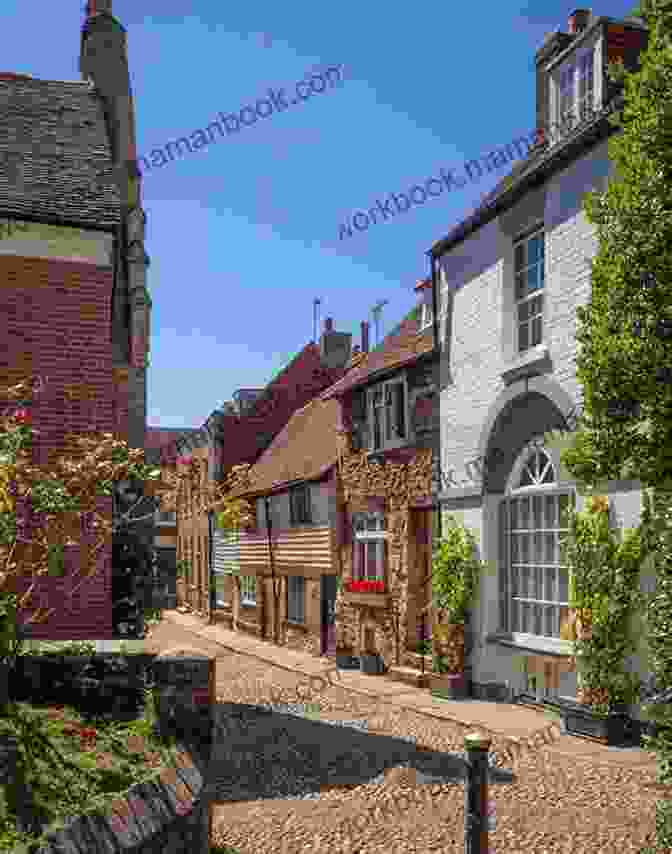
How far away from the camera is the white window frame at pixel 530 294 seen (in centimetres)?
1350

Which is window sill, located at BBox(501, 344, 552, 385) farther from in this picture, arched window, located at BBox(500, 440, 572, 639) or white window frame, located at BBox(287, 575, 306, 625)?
white window frame, located at BBox(287, 575, 306, 625)

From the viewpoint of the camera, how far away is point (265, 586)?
27.3m

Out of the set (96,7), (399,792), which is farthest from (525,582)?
(96,7)

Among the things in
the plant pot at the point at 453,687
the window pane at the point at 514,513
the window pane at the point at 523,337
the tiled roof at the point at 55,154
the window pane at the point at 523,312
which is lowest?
the plant pot at the point at 453,687

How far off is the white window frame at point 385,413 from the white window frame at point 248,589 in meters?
11.2

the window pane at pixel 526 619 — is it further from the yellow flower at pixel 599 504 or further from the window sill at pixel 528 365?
the window sill at pixel 528 365

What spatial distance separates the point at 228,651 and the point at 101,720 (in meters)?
16.8

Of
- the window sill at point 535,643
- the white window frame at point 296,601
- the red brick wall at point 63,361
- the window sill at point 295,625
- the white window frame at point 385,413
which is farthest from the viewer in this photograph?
the white window frame at point 296,601

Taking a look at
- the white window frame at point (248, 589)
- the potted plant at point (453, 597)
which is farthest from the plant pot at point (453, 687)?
the white window frame at point (248, 589)

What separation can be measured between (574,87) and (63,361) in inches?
330

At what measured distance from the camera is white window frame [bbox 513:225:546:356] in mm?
13500

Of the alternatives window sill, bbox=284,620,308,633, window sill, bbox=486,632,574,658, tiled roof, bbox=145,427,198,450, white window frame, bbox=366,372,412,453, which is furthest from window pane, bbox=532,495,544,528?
tiled roof, bbox=145,427,198,450

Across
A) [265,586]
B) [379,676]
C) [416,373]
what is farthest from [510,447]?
[265,586]

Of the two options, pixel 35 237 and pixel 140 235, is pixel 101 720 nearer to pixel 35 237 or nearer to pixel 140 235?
pixel 35 237
